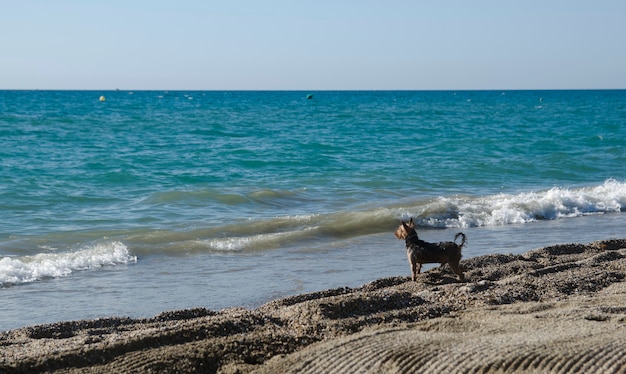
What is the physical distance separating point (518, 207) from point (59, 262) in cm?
884

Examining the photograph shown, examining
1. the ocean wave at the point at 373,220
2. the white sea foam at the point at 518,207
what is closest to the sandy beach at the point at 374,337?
the ocean wave at the point at 373,220

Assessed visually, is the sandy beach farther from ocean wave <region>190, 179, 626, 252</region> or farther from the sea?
ocean wave <region>190, 179, 626, 252</region>

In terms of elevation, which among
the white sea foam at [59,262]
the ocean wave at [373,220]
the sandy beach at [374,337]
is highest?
the sandy beach at [374,337]

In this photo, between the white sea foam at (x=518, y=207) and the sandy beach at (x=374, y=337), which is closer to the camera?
the sandy beach at (x=374, y=337)

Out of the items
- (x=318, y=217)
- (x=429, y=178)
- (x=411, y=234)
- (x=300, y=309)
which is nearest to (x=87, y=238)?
(x=318, y=217)

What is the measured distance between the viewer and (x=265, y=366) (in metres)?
4.93

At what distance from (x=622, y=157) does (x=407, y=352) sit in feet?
78.2

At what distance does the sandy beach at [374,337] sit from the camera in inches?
185

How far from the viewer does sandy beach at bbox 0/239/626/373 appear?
4703 mm

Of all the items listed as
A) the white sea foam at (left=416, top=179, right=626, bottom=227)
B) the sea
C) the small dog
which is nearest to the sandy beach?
the small dog

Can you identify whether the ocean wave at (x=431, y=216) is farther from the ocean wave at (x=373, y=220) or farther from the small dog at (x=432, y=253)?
the small dog at (x=432, y=253)

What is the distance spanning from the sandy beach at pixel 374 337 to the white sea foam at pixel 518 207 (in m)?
6.81

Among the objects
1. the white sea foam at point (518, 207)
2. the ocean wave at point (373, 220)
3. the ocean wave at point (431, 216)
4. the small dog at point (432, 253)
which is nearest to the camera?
the small dog at point (432, 253)

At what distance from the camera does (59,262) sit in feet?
34.7
